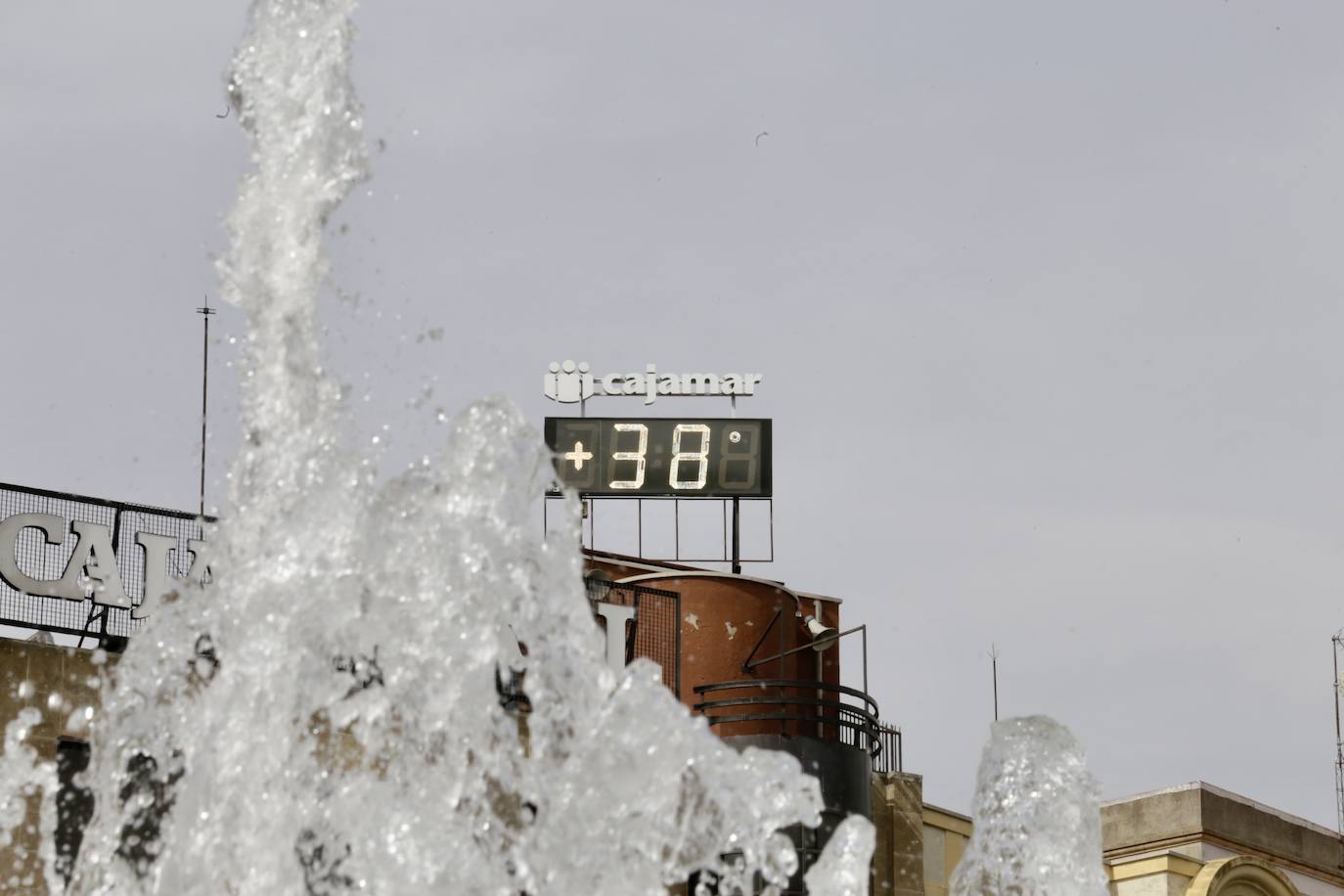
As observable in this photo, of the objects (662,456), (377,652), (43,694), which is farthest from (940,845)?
(377,652)

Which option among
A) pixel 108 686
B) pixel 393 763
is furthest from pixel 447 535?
pixel 108 686

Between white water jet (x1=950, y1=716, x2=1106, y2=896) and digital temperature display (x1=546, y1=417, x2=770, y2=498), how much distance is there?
16.6m

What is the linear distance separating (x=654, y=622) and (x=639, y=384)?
1256 centimetres

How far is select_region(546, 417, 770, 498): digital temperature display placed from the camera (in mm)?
36438

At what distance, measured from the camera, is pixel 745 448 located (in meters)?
36.8

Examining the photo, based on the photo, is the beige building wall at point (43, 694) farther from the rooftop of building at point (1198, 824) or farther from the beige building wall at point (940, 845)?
the rooftop of building at point (1198, 824)

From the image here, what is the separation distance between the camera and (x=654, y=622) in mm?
26797

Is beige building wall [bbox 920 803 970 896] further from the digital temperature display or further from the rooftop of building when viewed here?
the digital temperature display

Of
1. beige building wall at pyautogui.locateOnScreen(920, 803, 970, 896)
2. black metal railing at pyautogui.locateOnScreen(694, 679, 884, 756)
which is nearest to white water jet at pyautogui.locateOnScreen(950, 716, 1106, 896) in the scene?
black metal railing at pyautogui.locateOnScreen(694, 679, 884, 756)

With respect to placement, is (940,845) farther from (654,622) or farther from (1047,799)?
(1047,799)

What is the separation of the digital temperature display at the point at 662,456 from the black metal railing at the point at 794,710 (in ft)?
17.8

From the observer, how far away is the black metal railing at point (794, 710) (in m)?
25.0

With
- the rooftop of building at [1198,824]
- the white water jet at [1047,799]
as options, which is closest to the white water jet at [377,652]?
the white water jet at [1047,799]

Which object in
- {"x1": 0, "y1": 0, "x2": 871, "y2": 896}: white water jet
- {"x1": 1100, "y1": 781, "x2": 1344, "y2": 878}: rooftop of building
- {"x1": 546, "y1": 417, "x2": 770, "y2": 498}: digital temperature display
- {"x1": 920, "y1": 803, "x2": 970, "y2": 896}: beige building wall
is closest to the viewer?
{"x1": 0, "y1": 0, "x2": 871, "y2": 896}: white water jet
